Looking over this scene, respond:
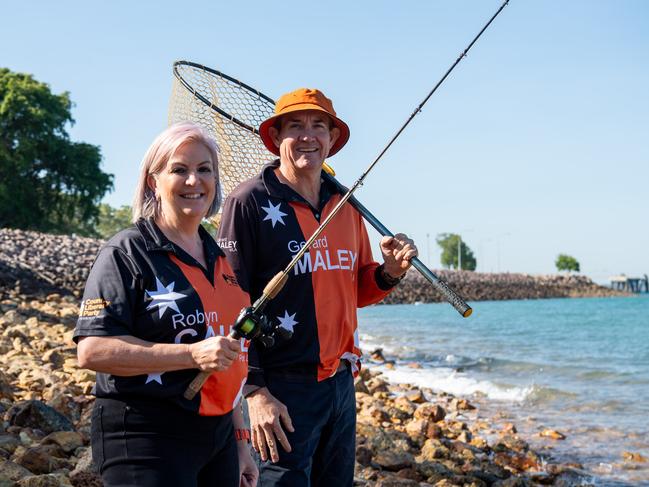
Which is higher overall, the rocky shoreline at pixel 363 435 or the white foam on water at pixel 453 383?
the rocky shoreline at pixel 363 435

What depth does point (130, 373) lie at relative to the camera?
2365mm

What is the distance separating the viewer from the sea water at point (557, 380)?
30.7 feet

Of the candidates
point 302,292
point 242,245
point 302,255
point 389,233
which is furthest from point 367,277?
point 242,245

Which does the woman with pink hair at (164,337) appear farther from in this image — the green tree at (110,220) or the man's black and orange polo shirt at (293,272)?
the green tree at (110,220)

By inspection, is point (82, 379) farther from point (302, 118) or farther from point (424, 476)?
point (302, 118)

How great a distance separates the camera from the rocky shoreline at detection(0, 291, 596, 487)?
5.19 meters

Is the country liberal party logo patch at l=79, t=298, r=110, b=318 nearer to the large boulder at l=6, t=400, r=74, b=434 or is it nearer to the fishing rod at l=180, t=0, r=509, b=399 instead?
the fishing rod at l=180, t=0, r=509, b=399

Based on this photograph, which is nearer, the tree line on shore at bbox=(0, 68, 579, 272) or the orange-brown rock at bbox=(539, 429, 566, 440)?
the orange-brown rock at bbox=(539, 429, 566, 440)

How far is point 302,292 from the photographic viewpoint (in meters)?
3.33

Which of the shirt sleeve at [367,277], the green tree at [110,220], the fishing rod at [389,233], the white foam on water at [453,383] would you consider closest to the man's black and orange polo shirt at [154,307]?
the fishing rod at [389,233]


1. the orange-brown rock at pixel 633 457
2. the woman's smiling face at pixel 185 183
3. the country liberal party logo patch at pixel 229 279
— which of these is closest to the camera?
the woman's smiling face at pixel 185 183

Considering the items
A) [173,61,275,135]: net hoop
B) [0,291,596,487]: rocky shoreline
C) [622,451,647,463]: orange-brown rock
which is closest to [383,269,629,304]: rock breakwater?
[0,291,596,487]: rocky shoreline

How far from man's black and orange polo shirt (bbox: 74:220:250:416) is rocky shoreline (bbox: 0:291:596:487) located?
2368 mm

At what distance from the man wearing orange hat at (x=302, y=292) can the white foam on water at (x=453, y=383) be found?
34.8 feet
